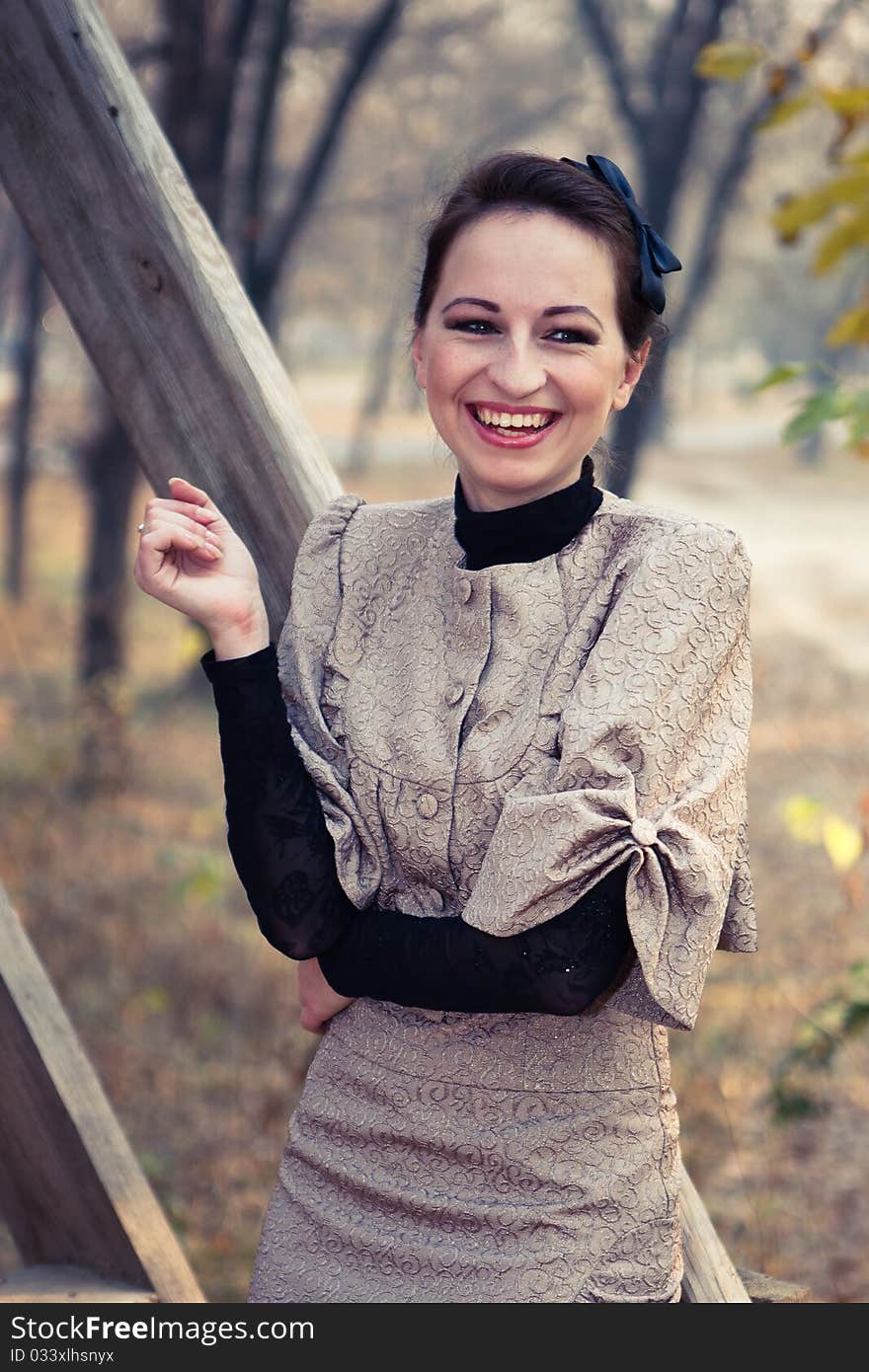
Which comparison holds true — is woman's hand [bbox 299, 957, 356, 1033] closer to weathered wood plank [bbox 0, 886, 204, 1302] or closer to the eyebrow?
weathered wood plank [bbox 0, 886, 204, 1302]

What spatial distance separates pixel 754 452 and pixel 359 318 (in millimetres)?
13612

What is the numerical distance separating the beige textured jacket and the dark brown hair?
0.82 feet

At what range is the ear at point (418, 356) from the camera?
1847 mm

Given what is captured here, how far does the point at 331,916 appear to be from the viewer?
5.71 ft

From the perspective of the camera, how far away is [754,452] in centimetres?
3925

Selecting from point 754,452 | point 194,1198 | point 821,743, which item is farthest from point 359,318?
point 194,1198

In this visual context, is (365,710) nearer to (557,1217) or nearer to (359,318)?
(557,1217)

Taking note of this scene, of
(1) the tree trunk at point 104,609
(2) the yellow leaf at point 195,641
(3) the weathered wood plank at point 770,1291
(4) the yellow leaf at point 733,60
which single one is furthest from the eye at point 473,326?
(1) the tree trunk at point 104,609

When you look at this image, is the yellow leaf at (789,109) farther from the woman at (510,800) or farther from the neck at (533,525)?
the neck at (533,525)

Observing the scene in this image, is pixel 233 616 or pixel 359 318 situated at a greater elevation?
pixel 359 318

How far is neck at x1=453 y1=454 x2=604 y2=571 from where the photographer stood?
5.82 ft

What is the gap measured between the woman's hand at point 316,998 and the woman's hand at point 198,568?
408 mm

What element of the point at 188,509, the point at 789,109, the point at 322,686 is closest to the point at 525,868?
the point at 322,686

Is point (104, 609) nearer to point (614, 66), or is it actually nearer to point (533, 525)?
point (614, 66)
